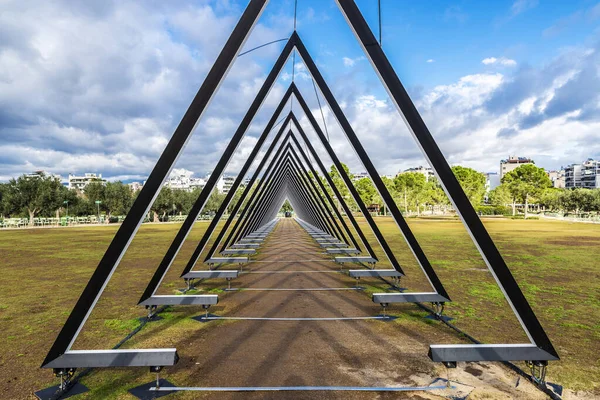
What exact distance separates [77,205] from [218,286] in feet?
244

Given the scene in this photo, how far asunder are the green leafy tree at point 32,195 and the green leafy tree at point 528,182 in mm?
86182

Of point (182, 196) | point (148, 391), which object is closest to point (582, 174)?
point (182, 196)

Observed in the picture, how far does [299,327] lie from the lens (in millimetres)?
6223

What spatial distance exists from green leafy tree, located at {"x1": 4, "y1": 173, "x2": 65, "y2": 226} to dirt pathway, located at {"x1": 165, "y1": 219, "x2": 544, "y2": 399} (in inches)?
2449

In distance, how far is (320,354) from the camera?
5.04 meters

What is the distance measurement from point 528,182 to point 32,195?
298ft

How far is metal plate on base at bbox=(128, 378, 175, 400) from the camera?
3898mm

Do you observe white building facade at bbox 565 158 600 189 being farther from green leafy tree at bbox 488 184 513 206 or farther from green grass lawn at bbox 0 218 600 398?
green grass lawn at bbox 0 218 600 398

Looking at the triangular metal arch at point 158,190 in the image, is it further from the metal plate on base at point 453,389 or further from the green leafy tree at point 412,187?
the green leafy tree at point 412,187

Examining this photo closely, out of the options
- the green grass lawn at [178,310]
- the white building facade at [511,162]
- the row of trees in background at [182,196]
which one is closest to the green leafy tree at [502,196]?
the row of trees in background at [182,196]

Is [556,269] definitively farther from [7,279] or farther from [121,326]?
[7,279]

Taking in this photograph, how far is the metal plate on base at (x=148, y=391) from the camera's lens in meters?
3.90

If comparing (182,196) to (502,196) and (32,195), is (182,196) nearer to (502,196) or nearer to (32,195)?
(32,195)

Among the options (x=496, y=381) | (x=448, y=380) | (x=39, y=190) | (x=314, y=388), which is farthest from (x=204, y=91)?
(x=39, y=190)
